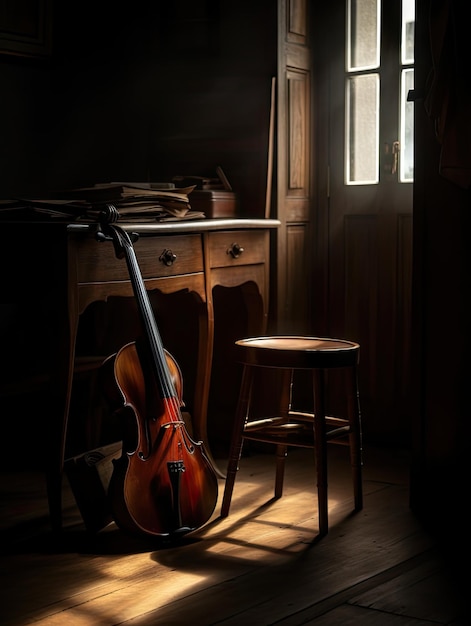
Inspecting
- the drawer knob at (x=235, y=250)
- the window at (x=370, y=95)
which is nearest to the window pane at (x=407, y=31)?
the window at (x=370, y=95)

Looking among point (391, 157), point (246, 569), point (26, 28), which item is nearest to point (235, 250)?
point (391, 157)

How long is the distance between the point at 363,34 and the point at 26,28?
136 centimetres

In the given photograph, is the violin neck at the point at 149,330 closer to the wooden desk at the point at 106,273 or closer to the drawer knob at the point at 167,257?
the wooden desk at the point at 106,273

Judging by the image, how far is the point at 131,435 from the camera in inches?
112

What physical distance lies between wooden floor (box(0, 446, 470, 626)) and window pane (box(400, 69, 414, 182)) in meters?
1.30

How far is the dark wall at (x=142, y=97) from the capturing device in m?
4.02

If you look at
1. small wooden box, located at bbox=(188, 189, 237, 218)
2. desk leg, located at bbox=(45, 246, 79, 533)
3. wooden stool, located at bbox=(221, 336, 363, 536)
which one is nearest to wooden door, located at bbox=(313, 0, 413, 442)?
small wooden box, located at bbox=(188, 189, 237, 218)

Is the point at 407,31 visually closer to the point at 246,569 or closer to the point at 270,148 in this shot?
the point at 270,148

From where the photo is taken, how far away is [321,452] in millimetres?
3008

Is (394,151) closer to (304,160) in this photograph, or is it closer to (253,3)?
(304,160)

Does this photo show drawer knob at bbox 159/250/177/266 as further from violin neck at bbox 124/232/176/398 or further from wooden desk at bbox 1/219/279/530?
violin neck at bbox 124/232/176/398

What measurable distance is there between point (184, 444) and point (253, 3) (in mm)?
1986

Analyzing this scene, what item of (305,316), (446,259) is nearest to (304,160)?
(305,316)

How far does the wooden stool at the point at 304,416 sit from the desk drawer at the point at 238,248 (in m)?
0.46
